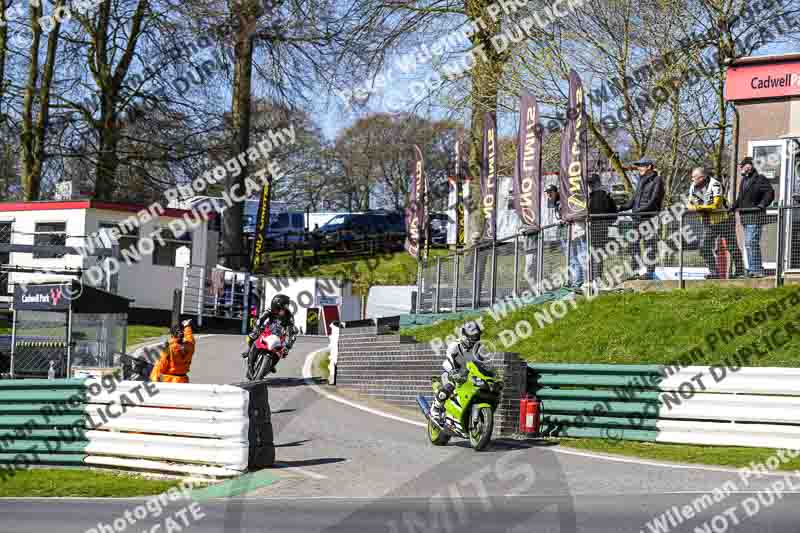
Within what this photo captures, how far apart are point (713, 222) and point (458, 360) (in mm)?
5570

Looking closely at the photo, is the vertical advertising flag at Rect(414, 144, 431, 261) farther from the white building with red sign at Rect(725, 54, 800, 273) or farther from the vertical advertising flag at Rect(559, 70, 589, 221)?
the white building with red sign at Rect(725, 54, 800, 273)

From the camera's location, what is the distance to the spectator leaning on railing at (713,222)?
56.5 feet

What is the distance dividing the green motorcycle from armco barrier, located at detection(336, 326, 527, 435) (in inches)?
34.5

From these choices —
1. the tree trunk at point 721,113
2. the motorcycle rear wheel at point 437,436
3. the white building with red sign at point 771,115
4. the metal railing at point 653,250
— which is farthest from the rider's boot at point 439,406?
the tree trunk at point 721,113

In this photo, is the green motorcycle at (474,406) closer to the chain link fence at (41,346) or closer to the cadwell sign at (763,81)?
the chain link fence at (41,346)

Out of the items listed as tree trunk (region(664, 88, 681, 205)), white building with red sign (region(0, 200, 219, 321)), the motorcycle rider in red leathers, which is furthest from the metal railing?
white building with red sign (region(0, 200, 219, 321))

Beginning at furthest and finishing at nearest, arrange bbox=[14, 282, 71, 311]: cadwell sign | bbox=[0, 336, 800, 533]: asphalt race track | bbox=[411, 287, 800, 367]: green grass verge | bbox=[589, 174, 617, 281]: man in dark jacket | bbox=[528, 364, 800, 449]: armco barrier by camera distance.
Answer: bbox=[14, 282, 71, 311]: cadwell sign → bbox=[589, 174, 617, 281]: man in dark jacket → bbox=[411, 287, 800, 367]: green grass verge → bbox=[528, 364, 800, 449]: armco barrier → bbox=[0, 336, 800, 533]: asphalt race track

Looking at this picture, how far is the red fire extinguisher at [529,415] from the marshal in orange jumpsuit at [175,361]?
5368 mm

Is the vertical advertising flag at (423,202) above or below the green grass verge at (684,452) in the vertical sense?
above

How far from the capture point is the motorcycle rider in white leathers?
45.9 feet

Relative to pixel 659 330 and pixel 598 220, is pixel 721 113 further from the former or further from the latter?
pixel 659 330

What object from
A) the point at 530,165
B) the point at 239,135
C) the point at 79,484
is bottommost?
the point at 79,484

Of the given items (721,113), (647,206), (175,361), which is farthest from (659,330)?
(721,113)

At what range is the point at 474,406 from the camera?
44.7ft
